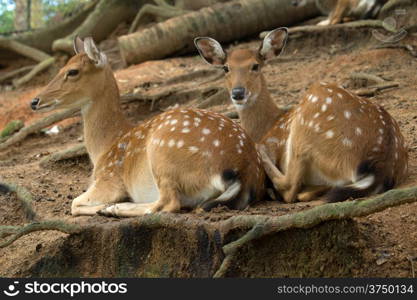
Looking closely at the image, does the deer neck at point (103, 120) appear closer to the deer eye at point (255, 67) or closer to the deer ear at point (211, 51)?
the deer ear at point (211, 51)

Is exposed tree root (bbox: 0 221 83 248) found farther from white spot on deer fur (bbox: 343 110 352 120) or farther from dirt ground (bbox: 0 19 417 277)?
white spot on deer fur (bbox: 343 110 352 120)

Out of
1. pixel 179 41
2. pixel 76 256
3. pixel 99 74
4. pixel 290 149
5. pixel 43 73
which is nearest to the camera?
→ pixel 76 256

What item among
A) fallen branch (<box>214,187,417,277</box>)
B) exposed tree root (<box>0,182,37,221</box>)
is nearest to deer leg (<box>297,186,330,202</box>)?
fallen branch (<box>214,187,417,277</box>)

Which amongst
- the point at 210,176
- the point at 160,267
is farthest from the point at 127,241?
the point at 210,176

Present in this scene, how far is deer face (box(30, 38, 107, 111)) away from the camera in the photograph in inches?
274

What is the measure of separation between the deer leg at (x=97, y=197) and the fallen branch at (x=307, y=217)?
1706 millimetres

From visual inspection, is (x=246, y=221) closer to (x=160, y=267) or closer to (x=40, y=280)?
(x=160, y=267)

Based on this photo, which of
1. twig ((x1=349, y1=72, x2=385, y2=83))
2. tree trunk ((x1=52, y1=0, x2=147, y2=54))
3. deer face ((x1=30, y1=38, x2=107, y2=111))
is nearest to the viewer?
deer face ((x1=30, y1=38, x2=107, y2=111))

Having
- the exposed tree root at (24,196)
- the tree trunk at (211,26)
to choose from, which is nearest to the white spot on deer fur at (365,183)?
the exposed tree root at (24,196)

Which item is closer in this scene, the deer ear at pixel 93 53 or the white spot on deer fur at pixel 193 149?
the white spot on deer fur at pixel 193 149

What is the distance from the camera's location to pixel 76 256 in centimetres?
558

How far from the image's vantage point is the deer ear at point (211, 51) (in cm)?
724

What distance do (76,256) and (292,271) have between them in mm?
1601

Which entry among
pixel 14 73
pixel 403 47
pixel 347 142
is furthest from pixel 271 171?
pixel 14 73
